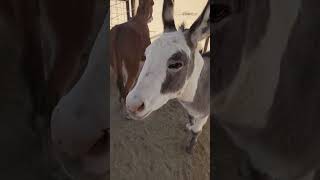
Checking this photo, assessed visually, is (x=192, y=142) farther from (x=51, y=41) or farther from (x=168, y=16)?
(x=51, y=41)

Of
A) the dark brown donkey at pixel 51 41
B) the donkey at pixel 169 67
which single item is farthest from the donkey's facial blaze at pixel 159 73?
the dark brown donkey at pixel 51 41

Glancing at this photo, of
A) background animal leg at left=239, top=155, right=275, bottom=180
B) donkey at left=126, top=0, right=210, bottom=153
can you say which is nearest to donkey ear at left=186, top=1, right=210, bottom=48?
donkey at left=126, top=0, right=210, bottom=153

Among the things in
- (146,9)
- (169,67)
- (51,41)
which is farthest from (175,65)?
(51,41)

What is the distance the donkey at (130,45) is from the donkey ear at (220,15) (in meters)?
0.13

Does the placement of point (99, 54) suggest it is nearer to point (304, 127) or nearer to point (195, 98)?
point (195, 98)

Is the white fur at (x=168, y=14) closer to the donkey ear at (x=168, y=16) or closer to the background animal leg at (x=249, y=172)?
the donkey ear at (x=168, y=16)

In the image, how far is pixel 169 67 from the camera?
1283mm

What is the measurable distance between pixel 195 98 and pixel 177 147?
0.36ft

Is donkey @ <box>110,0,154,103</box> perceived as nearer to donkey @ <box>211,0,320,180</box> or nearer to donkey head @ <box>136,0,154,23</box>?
donkey head @ <box>136,0,154,23</box>

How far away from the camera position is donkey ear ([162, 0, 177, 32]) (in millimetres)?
1268

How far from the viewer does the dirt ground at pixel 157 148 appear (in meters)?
1.31

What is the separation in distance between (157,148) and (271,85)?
0.28 m

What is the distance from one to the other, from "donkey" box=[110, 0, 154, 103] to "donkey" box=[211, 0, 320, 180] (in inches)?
5.9

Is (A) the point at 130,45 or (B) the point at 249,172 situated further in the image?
(B) the point at 249,172
